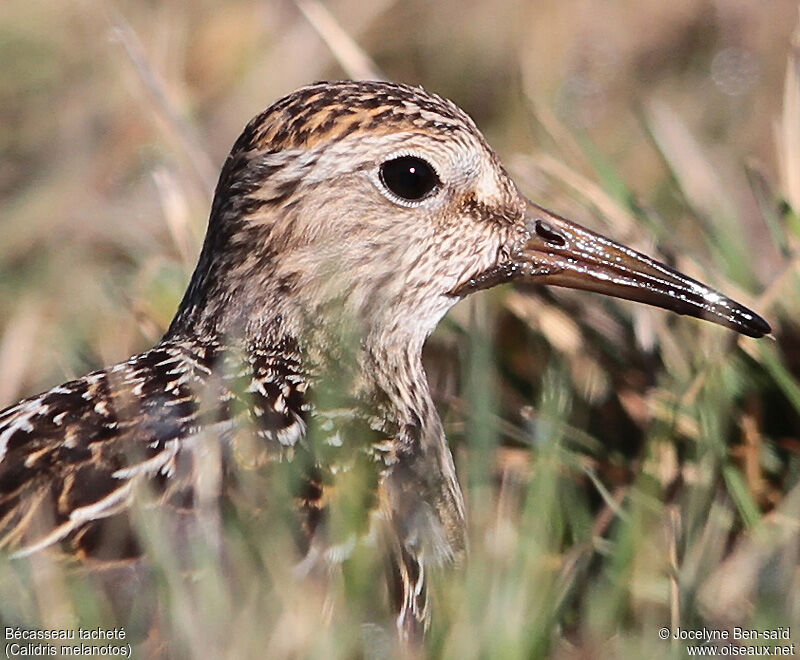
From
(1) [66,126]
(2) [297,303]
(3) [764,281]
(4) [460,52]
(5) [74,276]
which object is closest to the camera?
(2) [297,303]

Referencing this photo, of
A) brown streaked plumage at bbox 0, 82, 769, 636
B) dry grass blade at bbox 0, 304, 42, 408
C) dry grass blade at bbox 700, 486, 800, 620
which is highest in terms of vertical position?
dry grass blade at bbox 0, 304, 42, 408

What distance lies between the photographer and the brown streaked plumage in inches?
143

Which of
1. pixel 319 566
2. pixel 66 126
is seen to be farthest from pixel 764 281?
pixel 66 126

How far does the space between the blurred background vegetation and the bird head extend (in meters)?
0.20

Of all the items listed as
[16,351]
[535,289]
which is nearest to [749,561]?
[535,289]

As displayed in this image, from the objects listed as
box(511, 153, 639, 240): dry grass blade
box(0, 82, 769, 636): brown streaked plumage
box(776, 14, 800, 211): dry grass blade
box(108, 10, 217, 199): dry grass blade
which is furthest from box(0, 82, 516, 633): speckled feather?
box(776, 14, 800, 211): dry grass blade

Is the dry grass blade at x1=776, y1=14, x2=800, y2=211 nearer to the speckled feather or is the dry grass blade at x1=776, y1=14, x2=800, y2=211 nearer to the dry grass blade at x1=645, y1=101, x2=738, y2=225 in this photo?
the dry grass blade at x1=645, y1=101, x2=738, y2=225

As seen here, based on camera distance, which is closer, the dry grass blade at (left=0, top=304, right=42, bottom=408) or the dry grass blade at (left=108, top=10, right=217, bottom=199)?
the dry grass blade at (left=108, top=10, right=217, bottom=199)

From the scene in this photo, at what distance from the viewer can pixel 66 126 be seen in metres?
6.59

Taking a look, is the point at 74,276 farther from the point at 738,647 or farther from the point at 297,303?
the point at 738,647

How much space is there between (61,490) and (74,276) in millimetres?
2795

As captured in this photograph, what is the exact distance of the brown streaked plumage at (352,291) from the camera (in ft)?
11.9

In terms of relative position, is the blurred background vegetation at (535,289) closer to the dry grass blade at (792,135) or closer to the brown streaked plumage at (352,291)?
the dry grass blade at (792,135)

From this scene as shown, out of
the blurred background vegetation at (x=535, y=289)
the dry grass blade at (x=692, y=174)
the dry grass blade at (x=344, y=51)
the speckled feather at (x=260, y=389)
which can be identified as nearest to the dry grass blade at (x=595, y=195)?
the blurred background vegetation at (x=535, y=289)
